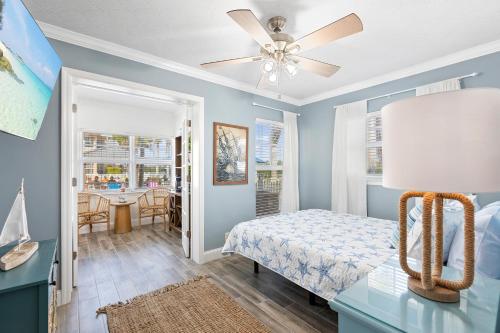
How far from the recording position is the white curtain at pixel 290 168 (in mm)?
4211

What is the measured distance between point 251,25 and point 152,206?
177 inches

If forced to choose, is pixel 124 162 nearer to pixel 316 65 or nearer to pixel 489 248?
pixel 316 65

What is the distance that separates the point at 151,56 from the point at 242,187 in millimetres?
2143

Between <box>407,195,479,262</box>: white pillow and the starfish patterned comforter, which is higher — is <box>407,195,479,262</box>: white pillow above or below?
above

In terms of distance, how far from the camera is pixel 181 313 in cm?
204

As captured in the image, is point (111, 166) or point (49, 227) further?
point (111, 166)

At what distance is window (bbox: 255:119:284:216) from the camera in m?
4.04

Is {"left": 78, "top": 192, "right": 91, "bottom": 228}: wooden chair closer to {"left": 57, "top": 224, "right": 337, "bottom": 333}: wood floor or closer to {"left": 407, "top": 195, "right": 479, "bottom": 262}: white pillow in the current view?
{"left": 57, "top": 224, "right": 337, "bottom": 333}: wood floor

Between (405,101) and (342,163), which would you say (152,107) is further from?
(405,101)

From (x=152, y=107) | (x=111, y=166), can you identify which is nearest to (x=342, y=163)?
(x=152, y=107)

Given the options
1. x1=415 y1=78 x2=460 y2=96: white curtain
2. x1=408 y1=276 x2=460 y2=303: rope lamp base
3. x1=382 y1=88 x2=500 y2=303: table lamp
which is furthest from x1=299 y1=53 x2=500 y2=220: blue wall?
x1=382 y1=88 x2=500 y2=303: table lamp

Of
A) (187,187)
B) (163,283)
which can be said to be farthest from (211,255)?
(187,187)

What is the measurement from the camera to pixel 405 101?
0.86 m

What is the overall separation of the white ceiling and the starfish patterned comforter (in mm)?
2010
